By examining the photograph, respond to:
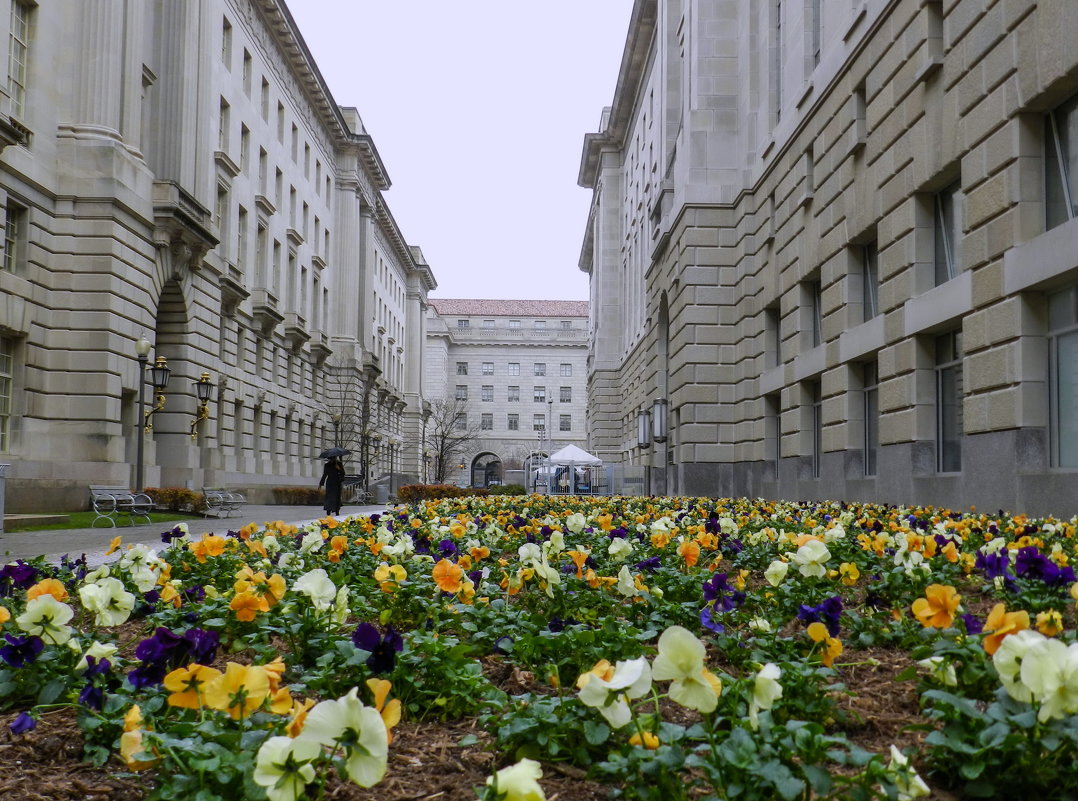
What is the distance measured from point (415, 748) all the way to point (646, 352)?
36.5 metres

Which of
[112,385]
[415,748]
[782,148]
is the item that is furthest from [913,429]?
[112,385]

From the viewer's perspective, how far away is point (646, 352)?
38.7 m

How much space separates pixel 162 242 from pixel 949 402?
2113cm

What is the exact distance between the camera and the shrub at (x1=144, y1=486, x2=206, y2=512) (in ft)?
79.6

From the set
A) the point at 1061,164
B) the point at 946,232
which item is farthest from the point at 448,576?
the point at 946,232

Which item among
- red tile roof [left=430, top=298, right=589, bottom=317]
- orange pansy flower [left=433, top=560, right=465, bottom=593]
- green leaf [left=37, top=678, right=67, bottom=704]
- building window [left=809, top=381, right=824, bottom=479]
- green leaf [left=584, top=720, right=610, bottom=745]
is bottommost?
green leaf [left=37, top=678, right=67, bottom=704]

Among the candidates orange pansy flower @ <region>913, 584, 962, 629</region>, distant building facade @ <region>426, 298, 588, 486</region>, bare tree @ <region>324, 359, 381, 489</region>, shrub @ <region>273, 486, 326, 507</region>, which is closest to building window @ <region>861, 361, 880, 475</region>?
orange pansy flower @ <region>913, 584, 962, 629</region>

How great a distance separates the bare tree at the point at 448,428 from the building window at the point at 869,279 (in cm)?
6561

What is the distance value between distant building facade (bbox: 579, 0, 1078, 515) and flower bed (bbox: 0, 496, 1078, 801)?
7.21 meters

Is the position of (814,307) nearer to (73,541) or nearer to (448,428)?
(73,541)

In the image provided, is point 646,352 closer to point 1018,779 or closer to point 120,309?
point 120,309

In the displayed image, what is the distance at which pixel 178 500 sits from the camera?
24.3 metres

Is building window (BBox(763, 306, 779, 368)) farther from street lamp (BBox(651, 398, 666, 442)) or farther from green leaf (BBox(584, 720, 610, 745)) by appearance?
green leaf (BBox(584, 720, 610, 745))

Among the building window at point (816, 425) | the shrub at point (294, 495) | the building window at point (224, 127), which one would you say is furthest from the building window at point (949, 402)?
the building window at point (224, 127)
